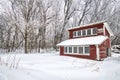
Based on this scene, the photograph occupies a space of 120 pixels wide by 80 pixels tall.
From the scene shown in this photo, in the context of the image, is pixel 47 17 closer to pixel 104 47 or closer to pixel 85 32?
pixel 85 32

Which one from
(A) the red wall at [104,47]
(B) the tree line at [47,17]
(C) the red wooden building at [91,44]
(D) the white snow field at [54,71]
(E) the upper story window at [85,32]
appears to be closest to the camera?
(D) the white snow field at [54,71]

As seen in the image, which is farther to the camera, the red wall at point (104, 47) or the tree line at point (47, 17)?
the tree line at point (47, 17)

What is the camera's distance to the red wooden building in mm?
19922

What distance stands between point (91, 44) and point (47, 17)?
16.8m

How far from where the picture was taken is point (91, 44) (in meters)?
19.9

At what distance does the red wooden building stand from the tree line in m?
9.82

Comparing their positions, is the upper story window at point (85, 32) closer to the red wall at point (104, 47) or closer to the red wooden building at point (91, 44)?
the red wooden building at point (91, 44)

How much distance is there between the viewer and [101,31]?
70.7ft

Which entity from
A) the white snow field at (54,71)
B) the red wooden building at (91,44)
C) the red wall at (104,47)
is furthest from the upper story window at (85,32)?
the white snow field at (54,71)

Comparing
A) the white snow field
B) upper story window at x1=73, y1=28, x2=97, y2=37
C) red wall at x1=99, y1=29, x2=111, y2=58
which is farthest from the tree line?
the white snow field

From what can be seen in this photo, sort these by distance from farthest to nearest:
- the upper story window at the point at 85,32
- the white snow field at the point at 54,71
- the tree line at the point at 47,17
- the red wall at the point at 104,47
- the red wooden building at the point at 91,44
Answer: the tree line at the point at 47,17, the upper story window at the point at 85,32, the red wall at the point at 104,47, the red wooden building at the point at 91,44, the white snow field at the point at 54,71

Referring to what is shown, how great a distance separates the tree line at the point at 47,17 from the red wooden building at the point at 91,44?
32.2 feet

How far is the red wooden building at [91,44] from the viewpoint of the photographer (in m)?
19.9

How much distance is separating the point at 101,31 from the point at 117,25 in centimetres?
1960
